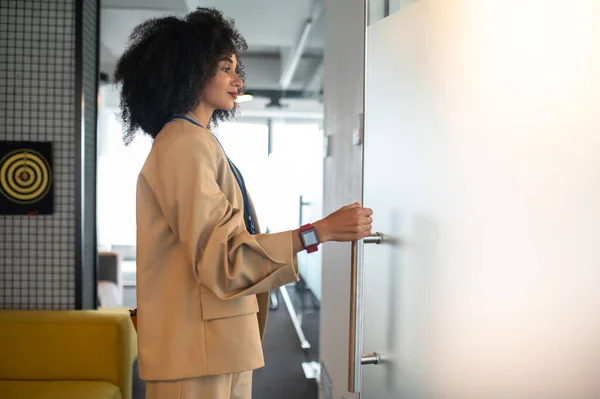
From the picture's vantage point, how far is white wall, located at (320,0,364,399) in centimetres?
213

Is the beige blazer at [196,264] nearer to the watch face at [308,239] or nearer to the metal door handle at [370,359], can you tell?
the watch face at [308,239]

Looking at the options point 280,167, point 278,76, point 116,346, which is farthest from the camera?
point 278,76

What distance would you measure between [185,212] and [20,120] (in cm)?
169

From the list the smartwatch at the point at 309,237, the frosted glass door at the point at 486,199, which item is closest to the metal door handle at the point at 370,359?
the frosted glass door at the point at 486,199

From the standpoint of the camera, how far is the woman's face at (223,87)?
133 cm

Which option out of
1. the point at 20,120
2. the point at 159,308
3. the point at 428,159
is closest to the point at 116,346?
the point at 20,120

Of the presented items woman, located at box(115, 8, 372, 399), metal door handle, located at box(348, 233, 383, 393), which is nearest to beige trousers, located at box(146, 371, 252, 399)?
woman, located at box(115, 8, 372, 399)

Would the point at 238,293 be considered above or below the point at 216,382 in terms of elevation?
above

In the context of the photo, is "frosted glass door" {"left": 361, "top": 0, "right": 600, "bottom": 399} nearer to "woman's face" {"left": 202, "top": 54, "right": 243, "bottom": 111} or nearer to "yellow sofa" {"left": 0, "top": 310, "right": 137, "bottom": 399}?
"woman's face" {"left": 202, "top": 54, "right": 243, "bottom": 111}

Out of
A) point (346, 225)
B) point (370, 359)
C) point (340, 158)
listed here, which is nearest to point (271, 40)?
point (340, 158)

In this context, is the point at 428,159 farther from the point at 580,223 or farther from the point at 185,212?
the point at 185,212

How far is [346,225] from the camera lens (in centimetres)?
114

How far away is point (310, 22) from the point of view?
393cm

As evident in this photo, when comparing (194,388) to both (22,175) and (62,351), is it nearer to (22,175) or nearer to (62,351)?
(62,351)
